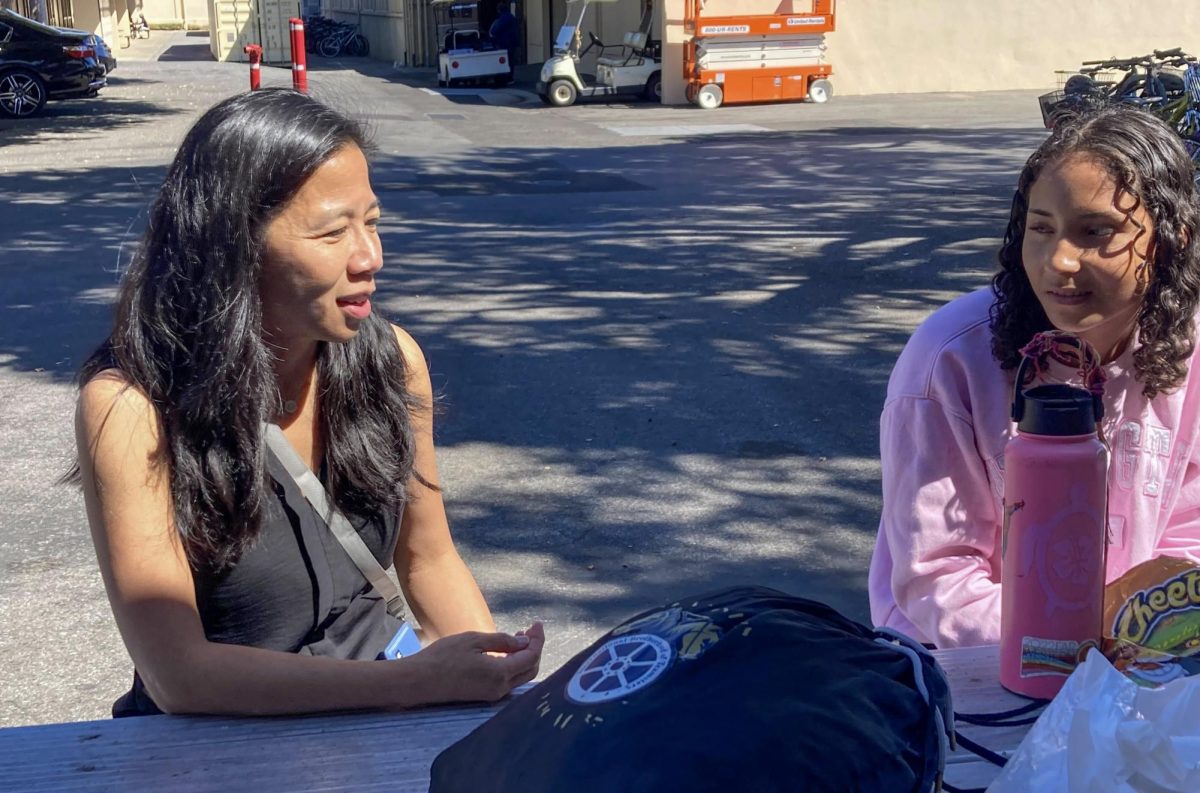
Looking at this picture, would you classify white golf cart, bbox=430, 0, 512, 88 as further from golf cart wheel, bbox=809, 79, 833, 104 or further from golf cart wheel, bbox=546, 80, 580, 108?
golf cart wheel, bbox=809, 79, 833, 104

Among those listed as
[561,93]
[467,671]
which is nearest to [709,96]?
[561,93]

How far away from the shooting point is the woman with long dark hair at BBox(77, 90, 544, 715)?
1.85m

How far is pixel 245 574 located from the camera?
2029mm

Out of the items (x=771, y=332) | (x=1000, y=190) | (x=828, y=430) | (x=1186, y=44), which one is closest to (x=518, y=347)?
(x=771, y=332)

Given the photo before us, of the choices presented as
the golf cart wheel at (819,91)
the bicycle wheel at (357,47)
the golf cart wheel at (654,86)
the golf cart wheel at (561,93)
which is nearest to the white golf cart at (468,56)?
the golf cart wheel at (561,93)

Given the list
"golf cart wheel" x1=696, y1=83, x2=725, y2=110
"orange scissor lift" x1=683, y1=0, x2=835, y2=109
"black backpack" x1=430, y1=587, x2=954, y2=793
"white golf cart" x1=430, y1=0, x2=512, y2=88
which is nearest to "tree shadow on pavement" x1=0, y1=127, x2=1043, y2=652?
"black backpack" x1=430, y1=587, x2=954, y2=793

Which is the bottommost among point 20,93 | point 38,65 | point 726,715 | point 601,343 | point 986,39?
point 601,343

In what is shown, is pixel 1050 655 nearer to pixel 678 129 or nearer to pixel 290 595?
pixel 290 595

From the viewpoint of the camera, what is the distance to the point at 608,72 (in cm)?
2231

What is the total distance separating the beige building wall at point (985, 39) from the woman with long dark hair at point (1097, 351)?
22.5 m

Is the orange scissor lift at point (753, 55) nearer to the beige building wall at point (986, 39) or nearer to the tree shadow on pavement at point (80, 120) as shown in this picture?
the beige building wall at point (986, 39)

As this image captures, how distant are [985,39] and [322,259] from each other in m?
24.5

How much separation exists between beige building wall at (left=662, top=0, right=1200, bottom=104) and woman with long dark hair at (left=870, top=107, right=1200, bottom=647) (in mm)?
22501

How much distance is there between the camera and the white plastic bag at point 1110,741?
1188 mm
